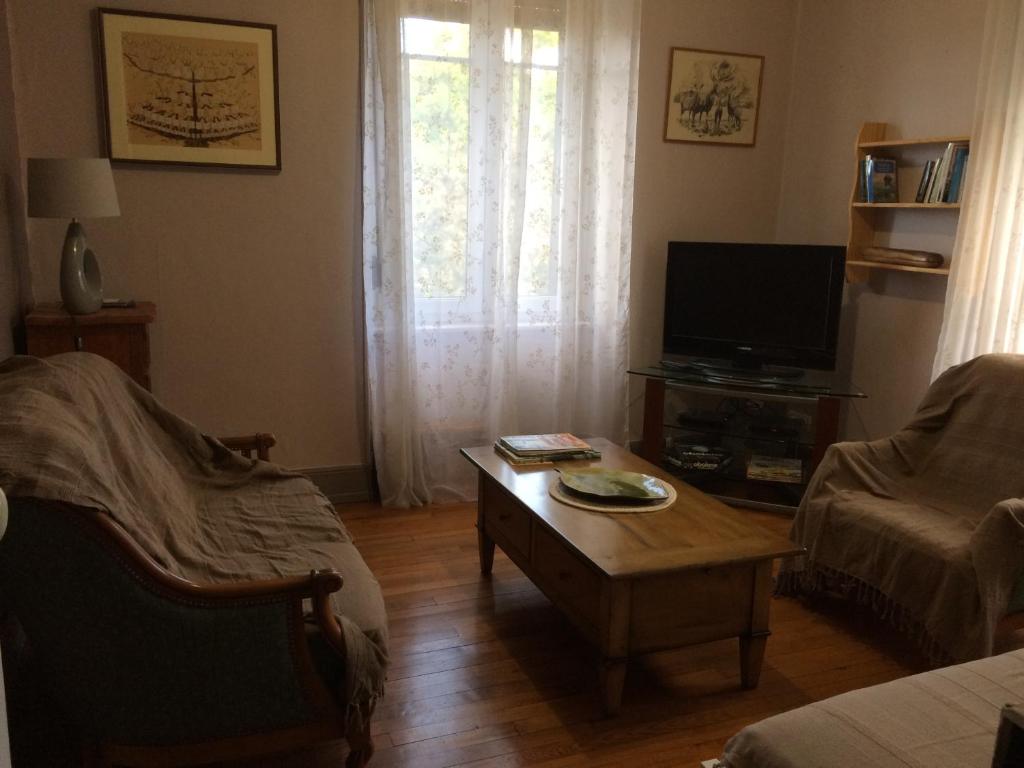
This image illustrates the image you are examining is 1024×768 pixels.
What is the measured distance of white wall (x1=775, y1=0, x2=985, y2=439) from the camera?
137 inches

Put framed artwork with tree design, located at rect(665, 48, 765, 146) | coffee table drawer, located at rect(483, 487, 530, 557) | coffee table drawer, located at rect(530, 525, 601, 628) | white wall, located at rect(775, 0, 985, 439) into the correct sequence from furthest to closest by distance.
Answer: framed artwork with tree design, located at rect(665, 48, 765, 146) < white wall, located at rect(775, 0, 985, 439) < coffee table drawer, located at rect(483, 487, 530, 557) < coffee table drawer, located at rect(530, 525, 601, 628)

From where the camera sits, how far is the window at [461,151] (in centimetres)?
357

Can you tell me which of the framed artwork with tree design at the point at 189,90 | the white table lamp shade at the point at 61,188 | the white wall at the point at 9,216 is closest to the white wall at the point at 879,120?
the framed artwork with tree design at the point at 189,90

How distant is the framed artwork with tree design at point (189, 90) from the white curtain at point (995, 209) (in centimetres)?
284

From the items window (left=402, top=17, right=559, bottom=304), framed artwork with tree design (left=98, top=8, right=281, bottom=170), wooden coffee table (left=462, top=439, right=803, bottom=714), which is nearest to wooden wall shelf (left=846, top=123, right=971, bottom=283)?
window (left=402, top=17, right=559, bottom=304)

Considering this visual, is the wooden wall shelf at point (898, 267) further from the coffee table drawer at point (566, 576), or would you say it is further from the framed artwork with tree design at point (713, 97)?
the coffee table drawer at point (566, 576)

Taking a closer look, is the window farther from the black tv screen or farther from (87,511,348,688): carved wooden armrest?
(87,511,348,688): carved wooden armrest

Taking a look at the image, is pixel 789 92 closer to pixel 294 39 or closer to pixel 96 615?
pixel 294 39

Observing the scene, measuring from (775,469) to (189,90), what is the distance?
309 cm

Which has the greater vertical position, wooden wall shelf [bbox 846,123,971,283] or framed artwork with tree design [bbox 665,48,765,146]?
framed artwork with tree design [bbox 665,48,765,146]

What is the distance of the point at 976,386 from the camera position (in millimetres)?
2834

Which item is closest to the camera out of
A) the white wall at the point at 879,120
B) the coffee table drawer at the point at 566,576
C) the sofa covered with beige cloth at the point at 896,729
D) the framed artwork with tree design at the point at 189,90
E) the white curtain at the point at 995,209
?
the sofa covered with beige cloth at the point at 896,729

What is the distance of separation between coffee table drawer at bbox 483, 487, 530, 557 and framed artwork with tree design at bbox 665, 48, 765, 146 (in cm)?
228

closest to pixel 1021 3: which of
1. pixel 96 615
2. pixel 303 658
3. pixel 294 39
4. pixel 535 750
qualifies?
pixel 294 39
